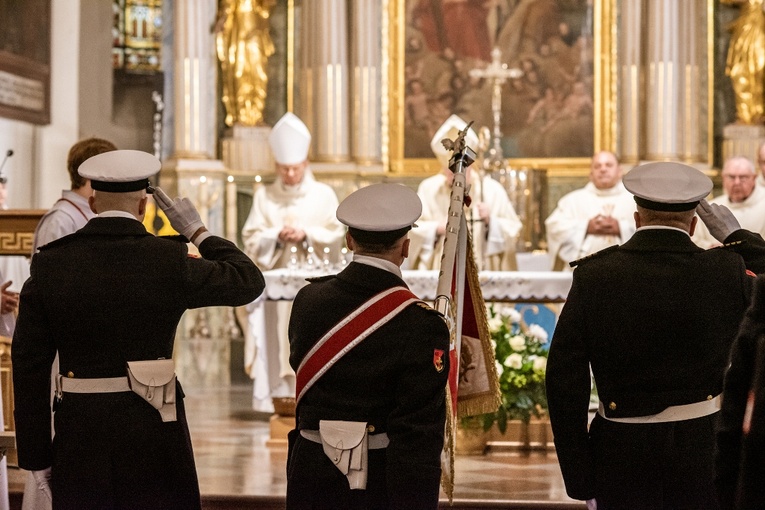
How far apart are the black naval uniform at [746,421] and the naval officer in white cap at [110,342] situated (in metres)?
1.67

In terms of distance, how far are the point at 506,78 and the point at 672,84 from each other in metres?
1.60

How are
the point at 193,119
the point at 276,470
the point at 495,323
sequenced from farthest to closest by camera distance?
the point at 193,119, the point at 495,323, the point at 276,470

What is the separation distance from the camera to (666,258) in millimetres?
3801

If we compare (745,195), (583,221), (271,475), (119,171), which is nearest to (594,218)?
(583,221)

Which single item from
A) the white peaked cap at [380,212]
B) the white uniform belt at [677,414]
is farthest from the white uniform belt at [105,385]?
the white uniform belt at [677,414]

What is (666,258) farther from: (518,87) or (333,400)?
(518,87)

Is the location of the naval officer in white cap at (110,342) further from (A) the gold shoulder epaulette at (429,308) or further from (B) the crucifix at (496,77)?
(B) the crucifix at (496,77)

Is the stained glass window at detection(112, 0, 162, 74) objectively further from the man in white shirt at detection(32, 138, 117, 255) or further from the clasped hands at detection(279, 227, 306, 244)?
the man in white shirt at detection(32, 138, 117, 255)

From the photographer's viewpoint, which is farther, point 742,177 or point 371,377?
point 742,177

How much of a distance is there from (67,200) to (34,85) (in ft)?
25.1

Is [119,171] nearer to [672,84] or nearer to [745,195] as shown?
[745,195]

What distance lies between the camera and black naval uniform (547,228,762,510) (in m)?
3.73

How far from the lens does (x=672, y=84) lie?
1170 centimetres

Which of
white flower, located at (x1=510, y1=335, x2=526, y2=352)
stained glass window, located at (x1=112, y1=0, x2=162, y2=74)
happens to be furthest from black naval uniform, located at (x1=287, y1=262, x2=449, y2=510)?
stained glass window, located at (x1=112, y1=0, x2=162, y2=74)
